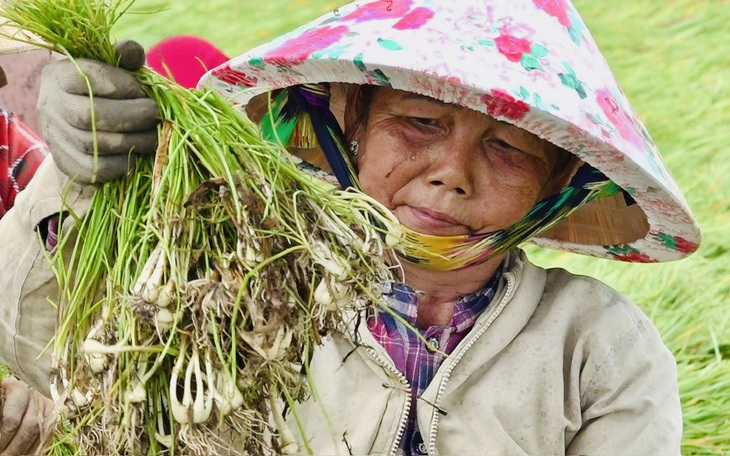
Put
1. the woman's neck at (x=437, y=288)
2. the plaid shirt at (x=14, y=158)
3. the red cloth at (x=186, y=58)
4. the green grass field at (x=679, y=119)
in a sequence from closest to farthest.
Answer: the woman's neck at (x=437, y=288), the plaid shirt at (x=14, y=158), the red cloth at (x=186, y=58), the green grass field at (x=679, y=119)

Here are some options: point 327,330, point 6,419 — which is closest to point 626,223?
point 327,330

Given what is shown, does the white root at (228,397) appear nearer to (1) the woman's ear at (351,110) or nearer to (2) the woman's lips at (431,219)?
(2) the woman's lips at (431,219)

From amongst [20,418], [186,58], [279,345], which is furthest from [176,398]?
[186,58]

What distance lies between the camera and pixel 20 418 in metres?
1.98

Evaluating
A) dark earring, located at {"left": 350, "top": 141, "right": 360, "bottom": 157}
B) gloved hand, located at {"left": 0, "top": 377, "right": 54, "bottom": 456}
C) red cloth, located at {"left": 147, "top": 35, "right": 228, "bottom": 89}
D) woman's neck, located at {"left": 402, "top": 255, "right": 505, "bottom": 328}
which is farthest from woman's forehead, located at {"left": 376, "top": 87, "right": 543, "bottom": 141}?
red cloth, located at {"left": 147, "top": 35, "right": 228, "bottom": 89}

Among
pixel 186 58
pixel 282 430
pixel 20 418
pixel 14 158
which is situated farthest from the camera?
pixel 186 58

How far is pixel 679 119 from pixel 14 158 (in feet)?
11.7

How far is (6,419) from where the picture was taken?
6.47ft

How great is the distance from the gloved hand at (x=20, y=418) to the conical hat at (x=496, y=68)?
2.14 feet

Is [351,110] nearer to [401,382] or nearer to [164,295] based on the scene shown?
[401,382]

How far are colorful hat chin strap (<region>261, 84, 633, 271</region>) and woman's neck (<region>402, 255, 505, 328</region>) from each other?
0.05 metres

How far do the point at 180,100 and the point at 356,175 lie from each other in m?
0.53

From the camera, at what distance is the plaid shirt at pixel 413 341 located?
1838 mm

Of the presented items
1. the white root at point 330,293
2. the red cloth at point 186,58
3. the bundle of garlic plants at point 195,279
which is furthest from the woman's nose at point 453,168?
the red cloth at point 186,58
